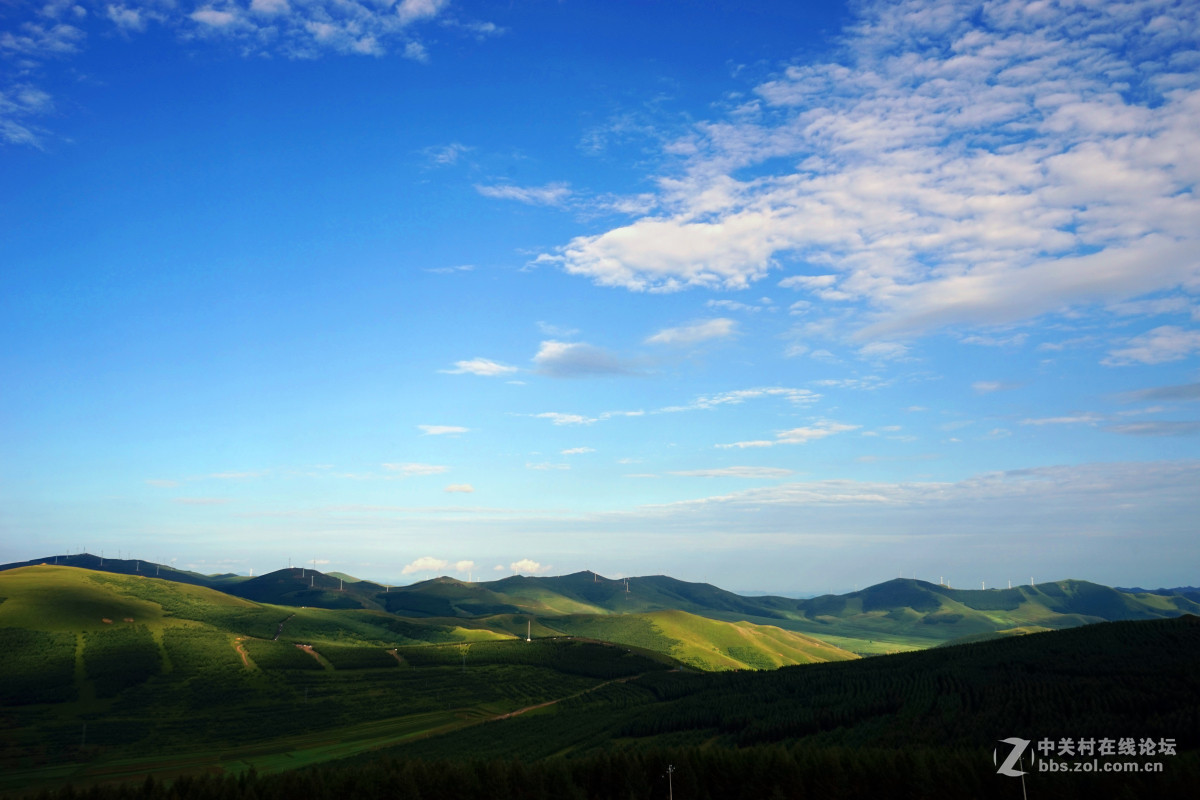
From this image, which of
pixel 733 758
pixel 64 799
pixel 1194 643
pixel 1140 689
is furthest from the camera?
pixel 1194 643

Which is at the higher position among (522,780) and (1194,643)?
(1194,643)

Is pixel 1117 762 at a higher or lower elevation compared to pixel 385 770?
higher

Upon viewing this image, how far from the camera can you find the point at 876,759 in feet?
433

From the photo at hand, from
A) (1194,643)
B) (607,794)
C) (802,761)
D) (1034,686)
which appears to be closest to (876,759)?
(802,761)

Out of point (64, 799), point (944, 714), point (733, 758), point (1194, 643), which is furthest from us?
point (1194, 643)

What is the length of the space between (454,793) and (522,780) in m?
12.9

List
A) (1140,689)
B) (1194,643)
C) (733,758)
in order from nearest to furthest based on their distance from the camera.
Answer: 1. (733,758)
2. (1140,689)
3. (1194,643)

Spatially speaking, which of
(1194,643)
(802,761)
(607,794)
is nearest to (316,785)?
(607,794)

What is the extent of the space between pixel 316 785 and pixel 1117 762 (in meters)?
135

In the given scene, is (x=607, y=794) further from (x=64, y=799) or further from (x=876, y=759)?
(x=64, y=799)

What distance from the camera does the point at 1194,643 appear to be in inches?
7844

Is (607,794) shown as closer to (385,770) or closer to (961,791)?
(385,770)

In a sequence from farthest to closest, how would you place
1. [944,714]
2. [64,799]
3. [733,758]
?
[944,714] < [733,758] < [64,799]

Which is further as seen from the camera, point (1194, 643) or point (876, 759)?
point (1194, 643)
